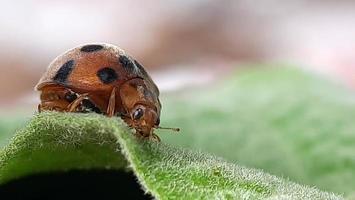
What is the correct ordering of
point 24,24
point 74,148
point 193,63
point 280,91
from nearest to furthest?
point 74,148 < point 280,91 < point 193,63 < point 24,24

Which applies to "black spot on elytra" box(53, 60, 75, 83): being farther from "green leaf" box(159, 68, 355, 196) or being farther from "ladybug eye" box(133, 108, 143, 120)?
"green leaf" box(159, 68, 355, 196)

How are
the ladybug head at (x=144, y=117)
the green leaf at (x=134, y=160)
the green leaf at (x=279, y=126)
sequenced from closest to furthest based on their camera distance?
1. the green leaf at (x=134, y=160)
2. the ladybug head at (x=144, y=117)
3. the green leaf at (x=279, y=126)

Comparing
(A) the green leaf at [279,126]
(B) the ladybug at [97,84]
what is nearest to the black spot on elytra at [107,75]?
(B) the ladybug at [97,84]

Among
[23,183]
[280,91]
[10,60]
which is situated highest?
[23,183]

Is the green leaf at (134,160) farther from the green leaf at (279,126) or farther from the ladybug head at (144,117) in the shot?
the green leaf at (279,126)

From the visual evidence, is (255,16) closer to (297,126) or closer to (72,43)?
(72,43)

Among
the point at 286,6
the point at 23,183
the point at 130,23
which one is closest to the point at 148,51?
the point at 130,23

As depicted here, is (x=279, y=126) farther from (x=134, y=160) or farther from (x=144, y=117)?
(x=134, y=160)
